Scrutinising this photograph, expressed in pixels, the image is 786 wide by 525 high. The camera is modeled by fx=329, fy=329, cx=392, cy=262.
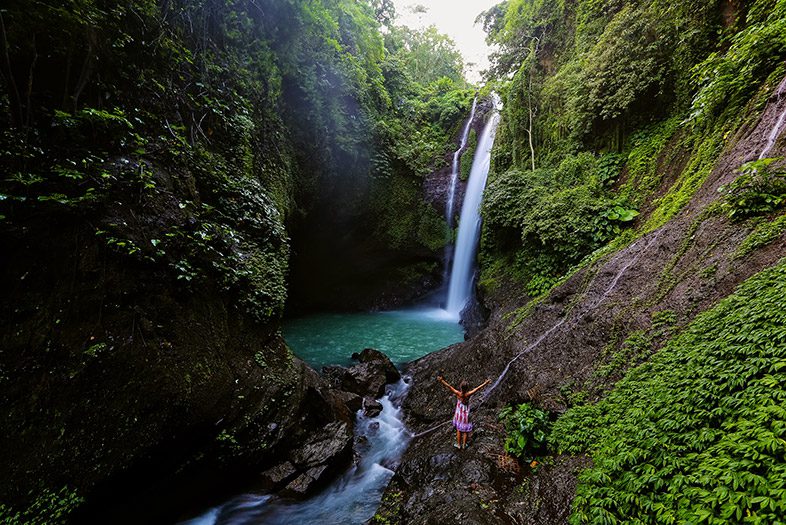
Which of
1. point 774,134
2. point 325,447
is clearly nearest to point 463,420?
point 325,447

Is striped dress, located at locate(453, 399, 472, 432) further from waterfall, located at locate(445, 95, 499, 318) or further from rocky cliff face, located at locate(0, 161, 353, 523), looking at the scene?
waterfall, located at locate(445, 95, 499, 318)

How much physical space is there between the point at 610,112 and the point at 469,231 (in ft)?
24.9

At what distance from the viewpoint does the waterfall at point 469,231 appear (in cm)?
1488

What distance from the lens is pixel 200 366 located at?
4531 mm

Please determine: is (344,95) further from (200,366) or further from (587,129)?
(200,366)

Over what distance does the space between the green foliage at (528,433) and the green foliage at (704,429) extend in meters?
0.42

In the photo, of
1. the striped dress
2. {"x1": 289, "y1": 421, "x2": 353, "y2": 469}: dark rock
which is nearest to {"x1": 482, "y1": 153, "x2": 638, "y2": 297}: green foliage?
the striped dress

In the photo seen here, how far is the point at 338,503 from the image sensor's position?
483cm

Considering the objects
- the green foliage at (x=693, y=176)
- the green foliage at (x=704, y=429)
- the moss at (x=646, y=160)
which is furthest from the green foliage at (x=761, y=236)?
the moss at (x=646, y=160)

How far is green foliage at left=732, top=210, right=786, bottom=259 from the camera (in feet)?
11.7

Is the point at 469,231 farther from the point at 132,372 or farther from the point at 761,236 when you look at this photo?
the point at 132,372

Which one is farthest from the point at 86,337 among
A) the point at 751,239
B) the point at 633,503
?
the point at 751,239

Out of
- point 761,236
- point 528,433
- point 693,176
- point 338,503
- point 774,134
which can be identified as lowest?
point 338,503

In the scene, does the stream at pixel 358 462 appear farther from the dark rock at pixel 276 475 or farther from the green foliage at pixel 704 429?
the green foliage at pixel 704 429
